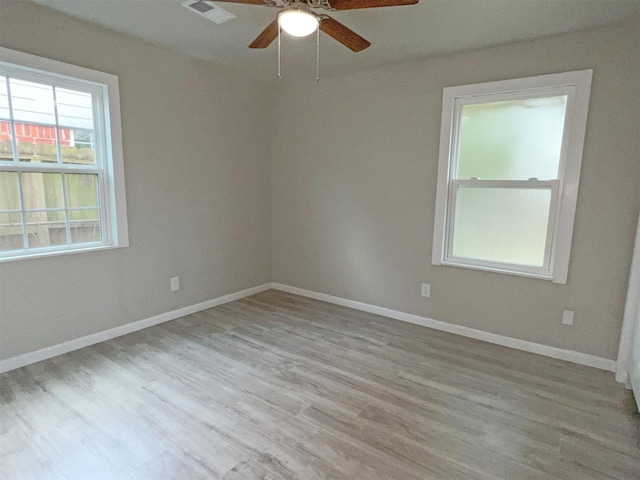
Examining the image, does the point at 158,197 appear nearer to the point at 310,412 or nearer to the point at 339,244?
the point at 339,244

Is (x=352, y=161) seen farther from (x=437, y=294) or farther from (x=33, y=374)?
(x=33, y=374)

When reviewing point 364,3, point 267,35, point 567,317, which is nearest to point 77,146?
point 267,35

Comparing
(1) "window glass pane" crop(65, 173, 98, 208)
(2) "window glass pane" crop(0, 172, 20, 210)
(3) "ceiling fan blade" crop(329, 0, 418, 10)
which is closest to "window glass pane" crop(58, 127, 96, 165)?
(1) "window glass pane" crop(65, 173, 98, 208)

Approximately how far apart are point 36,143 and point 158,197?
37.6 inches

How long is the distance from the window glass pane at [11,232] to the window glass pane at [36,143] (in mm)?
412

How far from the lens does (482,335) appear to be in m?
3.17

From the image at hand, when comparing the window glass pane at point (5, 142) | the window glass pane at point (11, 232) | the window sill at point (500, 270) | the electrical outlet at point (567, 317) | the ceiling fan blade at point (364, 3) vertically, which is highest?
the ceiling fan blade at point (364, 3)

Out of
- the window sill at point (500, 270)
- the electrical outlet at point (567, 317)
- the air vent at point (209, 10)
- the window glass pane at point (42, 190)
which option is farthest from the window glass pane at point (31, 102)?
the electrical outlet at point (567, 317)

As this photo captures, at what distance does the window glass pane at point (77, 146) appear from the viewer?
8.93ft

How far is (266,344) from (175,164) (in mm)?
1888

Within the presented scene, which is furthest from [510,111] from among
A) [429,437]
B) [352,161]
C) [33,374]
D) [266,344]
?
[33,374]

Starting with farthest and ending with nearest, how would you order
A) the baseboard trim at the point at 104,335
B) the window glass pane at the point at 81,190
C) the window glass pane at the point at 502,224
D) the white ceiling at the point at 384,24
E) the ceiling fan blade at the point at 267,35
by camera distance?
the window glass pane at the point at 502,224 → the window glass pane at the point at 81,190 → the baseboard trim at the point at 104,335 → the white ceiling at the point at 384,24 → the ceiling fan blade at the point at 267,35

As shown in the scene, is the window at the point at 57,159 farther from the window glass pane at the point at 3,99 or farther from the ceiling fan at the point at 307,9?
the ceiling fan at the point at 307,9

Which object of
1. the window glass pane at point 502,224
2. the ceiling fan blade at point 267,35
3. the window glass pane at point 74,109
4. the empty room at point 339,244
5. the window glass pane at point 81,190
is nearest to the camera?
the empty room at point 339,244
